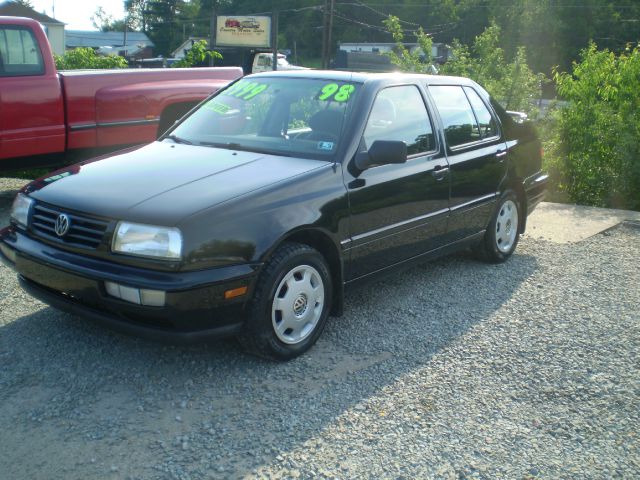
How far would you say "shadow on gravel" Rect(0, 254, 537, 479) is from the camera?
3.15m

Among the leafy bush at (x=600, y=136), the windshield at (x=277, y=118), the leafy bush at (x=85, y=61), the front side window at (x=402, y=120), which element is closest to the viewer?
the windshield at (x=277, y=118)

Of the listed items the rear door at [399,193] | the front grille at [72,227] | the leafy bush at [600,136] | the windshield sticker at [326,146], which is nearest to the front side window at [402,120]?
the rear door at [399,193]

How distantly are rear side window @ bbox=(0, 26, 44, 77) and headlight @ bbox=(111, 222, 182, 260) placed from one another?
15.4ft

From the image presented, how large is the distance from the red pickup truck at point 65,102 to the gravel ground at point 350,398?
2.74 m

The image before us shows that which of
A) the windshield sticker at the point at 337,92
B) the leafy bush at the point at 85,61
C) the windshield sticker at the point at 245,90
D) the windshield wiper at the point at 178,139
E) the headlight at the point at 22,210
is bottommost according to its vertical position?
the headlight at the point at 22,210

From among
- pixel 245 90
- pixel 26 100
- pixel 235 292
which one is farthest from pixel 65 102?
pixel 235 292

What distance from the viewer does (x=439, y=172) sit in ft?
17.1

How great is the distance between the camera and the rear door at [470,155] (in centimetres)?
546

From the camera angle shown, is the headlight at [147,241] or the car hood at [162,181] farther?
the car hood at [162,181]

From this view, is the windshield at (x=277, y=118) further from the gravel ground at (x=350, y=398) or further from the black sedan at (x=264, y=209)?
the gravel ground at (x=350, y=398)

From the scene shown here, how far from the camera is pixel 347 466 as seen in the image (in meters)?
3.14

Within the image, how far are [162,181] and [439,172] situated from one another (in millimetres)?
2124

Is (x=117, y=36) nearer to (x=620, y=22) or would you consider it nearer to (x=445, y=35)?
(x=445, y=35)

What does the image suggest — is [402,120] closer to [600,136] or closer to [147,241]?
[147,241]
